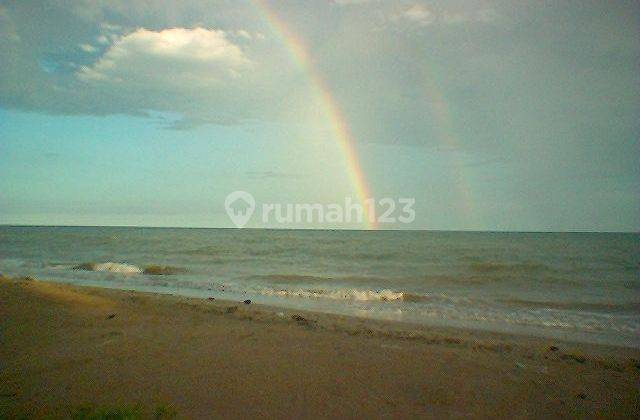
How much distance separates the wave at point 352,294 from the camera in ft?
50.3

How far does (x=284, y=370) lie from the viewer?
5711mm

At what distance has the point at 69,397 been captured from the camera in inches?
182

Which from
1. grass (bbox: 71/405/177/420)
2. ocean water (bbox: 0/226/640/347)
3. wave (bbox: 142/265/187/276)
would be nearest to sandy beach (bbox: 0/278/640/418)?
grass (bbox: 71/405/177/420)

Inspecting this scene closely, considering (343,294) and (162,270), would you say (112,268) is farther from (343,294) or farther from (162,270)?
(343,294)

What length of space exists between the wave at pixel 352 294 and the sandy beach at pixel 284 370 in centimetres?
613

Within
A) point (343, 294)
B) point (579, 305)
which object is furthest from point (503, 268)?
point (343, 294)

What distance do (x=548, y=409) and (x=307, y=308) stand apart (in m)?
8.26

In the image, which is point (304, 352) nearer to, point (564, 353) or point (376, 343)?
point (376, 343)

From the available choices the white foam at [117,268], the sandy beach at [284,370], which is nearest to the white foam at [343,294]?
the sandy beach at [284,370]

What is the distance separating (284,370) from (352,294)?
10.6 meters

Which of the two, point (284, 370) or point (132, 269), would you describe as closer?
point (284, 370)

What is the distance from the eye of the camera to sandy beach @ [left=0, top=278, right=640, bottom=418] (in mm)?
4598

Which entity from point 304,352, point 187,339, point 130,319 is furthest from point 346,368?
point 130,319

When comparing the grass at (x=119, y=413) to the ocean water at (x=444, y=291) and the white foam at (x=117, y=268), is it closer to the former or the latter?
the ocean water at (x=444, y=291)
